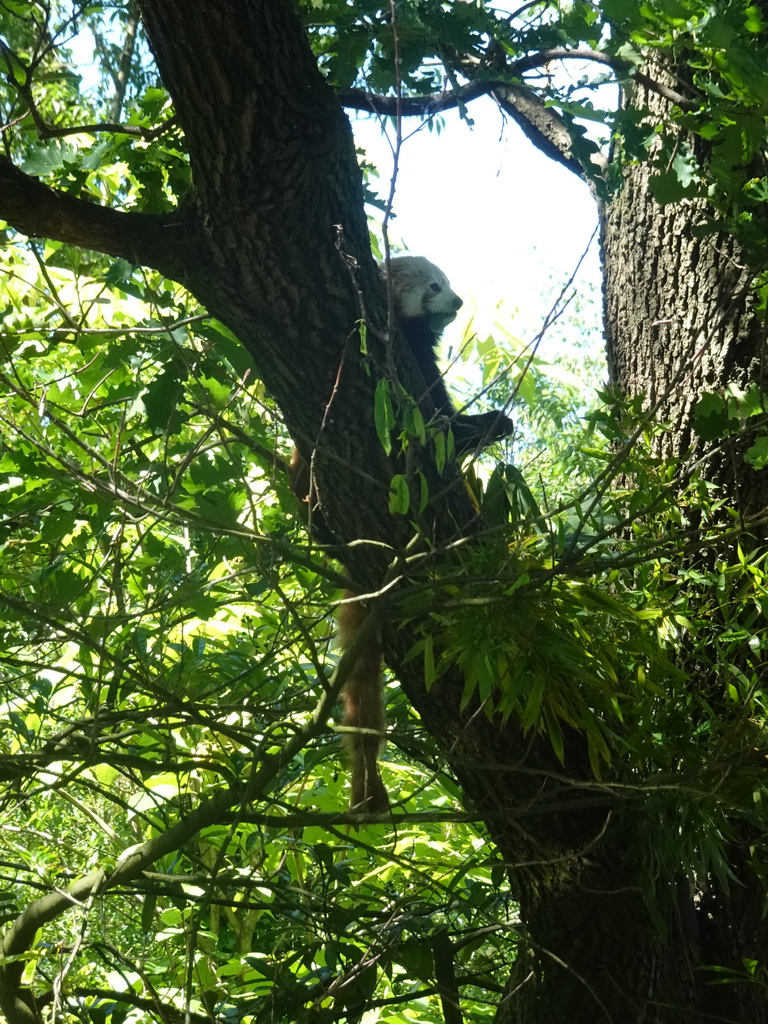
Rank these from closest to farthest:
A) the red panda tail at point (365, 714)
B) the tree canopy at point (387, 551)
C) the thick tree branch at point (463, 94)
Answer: the tree canopy at point (387, 551), the thick tree branch at point (463, 94), the red panda tail at point (365, 714)

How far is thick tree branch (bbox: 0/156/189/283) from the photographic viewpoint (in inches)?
57.7

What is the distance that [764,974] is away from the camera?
1.70 meters

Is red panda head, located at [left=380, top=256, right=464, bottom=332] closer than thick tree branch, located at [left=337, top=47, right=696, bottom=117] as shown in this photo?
No

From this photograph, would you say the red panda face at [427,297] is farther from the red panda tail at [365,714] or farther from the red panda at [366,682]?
the red panda tail at [365,714]

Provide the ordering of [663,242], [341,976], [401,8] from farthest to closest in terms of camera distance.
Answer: [663,242], [341,976], [401,8]

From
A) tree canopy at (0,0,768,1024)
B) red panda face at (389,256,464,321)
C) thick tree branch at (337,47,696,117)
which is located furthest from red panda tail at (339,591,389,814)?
red panda face at (389,256,464,321)

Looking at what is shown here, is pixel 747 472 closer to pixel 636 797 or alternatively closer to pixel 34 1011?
pixel 636 797

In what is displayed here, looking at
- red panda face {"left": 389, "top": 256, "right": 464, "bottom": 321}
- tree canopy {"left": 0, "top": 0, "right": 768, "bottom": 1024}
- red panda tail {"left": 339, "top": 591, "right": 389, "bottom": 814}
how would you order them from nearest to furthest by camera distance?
tree canopy {"left": 0, "top": 0, "right": 768, "bottom": 1024}, red panda tail {"left": 339, "top": 591, "right": 389, "bottom": 814}, red panda face {"left": 389, "top": 256, "right": 464, "bottom": 321}

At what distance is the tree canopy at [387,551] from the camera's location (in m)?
1.42

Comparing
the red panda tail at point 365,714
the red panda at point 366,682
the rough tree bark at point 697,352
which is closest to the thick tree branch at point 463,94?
the rough tree bark at point 697,352

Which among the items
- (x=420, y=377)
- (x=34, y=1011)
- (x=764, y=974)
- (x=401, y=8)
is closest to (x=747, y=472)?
(x=420, y=377)

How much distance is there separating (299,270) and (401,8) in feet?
1.41

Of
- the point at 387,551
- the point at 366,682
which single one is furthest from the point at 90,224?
the point at 366,682

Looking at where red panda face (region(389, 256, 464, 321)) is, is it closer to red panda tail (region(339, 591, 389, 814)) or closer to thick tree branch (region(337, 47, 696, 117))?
thick tree branch (region(337, 47, 696, 117))
